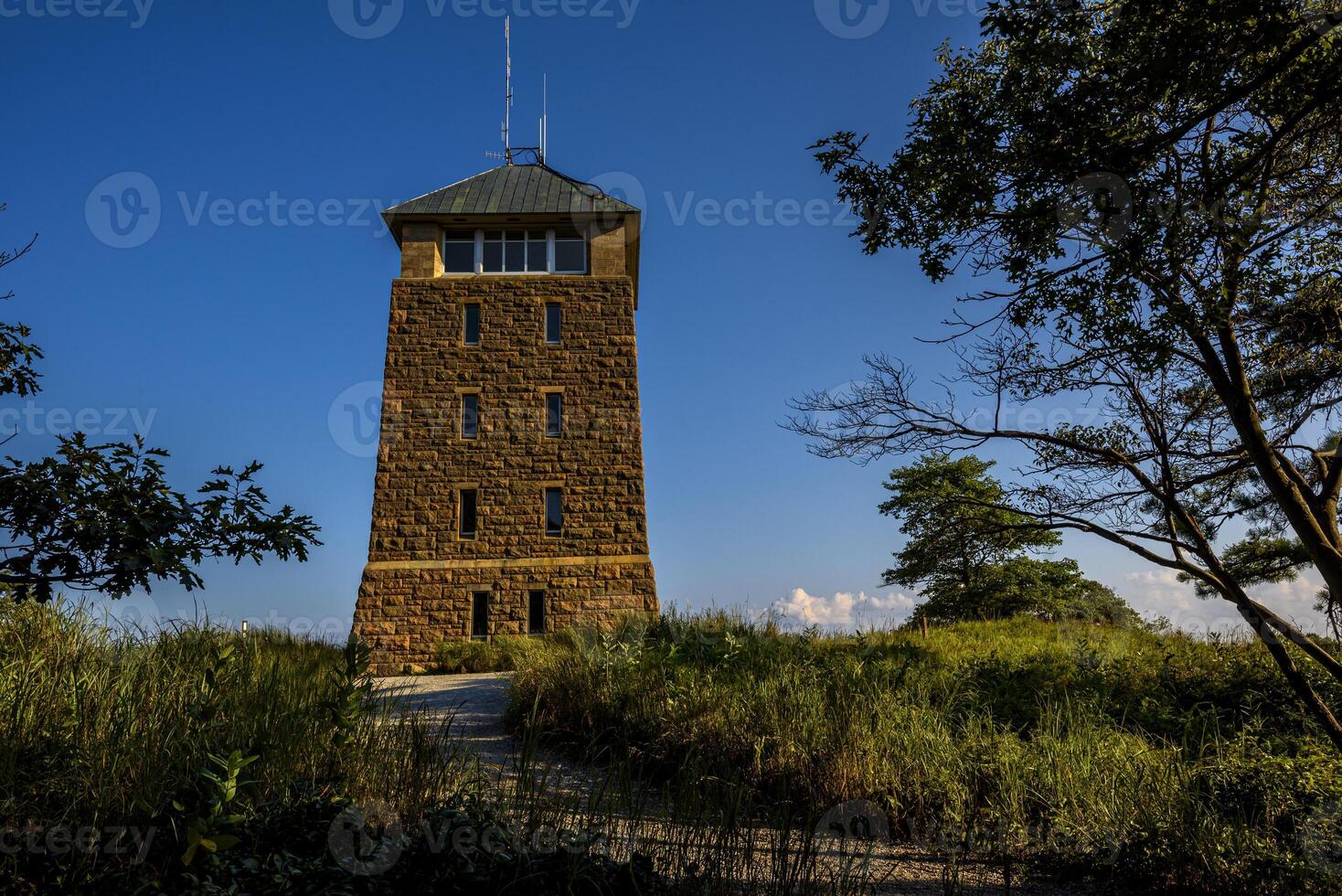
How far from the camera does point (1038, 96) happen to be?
5961 mm

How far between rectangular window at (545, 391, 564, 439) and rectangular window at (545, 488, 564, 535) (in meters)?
1.30

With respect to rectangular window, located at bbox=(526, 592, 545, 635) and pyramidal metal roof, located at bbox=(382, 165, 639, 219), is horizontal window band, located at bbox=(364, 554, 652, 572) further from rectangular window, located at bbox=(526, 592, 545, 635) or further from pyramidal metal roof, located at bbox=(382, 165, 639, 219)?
pyramidal metal roof, located at bbox=(382, 165, 639, 219)

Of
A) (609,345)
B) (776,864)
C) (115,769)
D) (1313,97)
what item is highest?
(609,345)

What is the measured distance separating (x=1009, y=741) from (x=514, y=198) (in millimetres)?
17763

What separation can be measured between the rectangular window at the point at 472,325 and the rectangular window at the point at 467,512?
360 centimetres

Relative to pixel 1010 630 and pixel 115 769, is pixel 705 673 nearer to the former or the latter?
pixel 115 769

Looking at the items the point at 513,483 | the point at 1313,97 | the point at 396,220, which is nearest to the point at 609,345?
the point at 513,483

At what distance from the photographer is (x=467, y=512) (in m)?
19.5

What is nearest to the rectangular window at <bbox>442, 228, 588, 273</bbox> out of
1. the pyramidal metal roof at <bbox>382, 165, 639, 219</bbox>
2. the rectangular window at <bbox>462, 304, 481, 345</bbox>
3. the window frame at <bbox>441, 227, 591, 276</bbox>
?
the window frame at <bbox>441, 227, 591, 276</bbox>

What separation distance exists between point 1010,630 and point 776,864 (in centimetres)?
1251

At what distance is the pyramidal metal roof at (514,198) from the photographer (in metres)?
20.4

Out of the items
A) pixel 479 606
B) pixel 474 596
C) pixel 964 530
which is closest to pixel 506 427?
pixel 474 596

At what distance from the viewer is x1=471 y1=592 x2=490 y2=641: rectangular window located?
1891cm

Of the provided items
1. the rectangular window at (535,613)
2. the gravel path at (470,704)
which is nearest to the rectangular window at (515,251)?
the rectangular window at (535,613)
